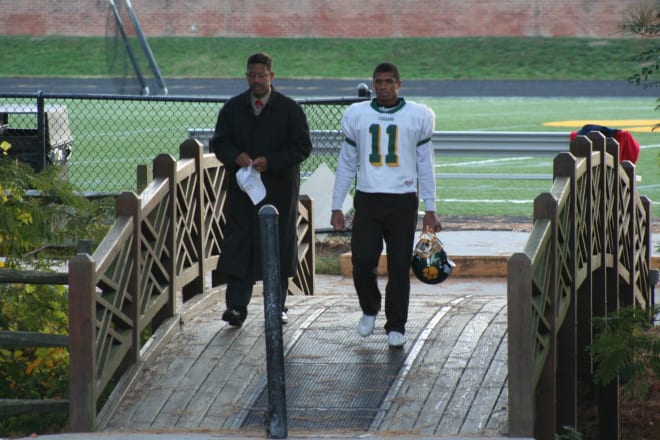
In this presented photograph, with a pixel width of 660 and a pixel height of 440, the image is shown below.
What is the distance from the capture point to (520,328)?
660cm

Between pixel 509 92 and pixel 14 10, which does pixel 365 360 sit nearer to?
pixel 509 92

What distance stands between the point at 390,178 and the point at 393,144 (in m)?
0.21

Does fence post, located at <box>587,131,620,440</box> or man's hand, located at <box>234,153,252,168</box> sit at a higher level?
man's hand, located at <box>234,153,252,168</box>

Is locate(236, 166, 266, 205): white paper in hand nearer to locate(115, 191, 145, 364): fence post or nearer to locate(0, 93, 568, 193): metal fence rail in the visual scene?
locate(115, 191, 145, 364): fence post

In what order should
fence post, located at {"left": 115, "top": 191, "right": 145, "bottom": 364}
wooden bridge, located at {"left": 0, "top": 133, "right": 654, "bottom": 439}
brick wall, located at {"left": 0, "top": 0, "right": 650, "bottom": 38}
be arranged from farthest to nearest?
brick wall, located at {"left": 0, "top": 0, "right": 650, "bottom": 38} → fence post, located at {"left": 115, "top": 191, "right": 145, "bottom": 364} → wooden bridge, located at {"left": 0, "top": 133, "right": 654, "bottom": 439}

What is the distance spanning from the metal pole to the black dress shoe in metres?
1.80

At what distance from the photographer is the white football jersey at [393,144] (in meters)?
7.80

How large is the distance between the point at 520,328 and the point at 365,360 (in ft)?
4.72

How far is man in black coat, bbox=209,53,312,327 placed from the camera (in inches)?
322

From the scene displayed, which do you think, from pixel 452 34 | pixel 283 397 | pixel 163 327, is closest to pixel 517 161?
pixel 163 327

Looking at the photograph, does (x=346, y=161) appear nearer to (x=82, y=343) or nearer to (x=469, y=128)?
(x=82, y=343)

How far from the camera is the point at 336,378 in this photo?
7.52 meters

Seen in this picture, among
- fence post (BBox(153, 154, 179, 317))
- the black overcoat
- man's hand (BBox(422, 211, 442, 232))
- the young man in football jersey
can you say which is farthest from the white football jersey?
fence post (BBox(153, 154, 179, 317))

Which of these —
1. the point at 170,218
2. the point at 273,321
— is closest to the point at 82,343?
the point at 273,321
